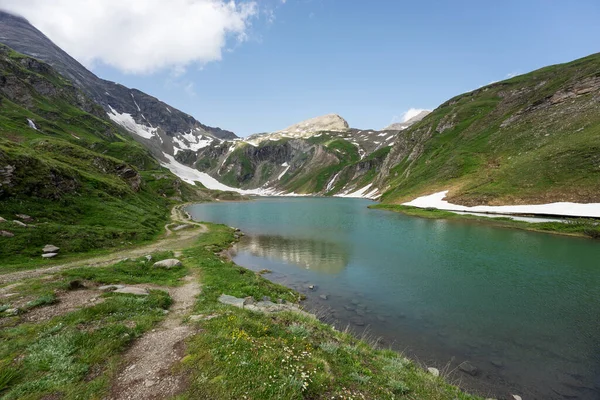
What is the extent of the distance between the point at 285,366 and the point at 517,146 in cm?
12791

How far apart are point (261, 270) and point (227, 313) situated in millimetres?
21639

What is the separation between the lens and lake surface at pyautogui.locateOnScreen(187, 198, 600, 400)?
52.2 ft

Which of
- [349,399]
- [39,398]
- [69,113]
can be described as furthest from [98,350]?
[69,113]

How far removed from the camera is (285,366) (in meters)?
9.48

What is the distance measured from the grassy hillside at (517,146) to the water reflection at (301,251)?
61279 mm

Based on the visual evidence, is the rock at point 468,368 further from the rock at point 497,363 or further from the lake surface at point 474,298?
the rock at point 497,363

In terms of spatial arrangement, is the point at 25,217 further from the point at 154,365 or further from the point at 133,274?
the point at 154,365

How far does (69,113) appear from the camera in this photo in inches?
7402

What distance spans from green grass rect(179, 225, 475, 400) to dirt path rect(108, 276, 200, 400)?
56cm

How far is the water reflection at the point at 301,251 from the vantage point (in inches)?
1500

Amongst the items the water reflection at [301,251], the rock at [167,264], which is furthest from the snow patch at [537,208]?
the rock at [167,264]

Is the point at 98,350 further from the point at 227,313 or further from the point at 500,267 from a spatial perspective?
the point at 500,267

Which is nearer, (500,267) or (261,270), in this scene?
(500,267)

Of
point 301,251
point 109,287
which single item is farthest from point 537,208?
point 109,287
